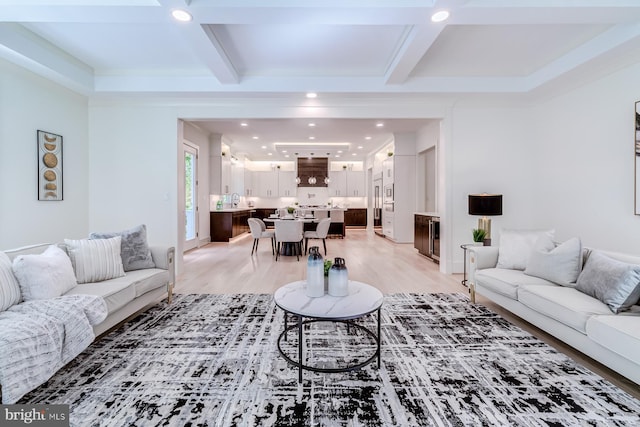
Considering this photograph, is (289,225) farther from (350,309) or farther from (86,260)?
(350,309)

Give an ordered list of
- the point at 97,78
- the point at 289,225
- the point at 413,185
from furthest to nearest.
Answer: the point at 413,185, the point at 289,225, the point at 97,78

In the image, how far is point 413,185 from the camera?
26.6 feet

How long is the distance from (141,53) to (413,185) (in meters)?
6.60

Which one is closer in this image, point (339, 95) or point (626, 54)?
point (626, 54)

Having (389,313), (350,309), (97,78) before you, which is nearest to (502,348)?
(389,313)

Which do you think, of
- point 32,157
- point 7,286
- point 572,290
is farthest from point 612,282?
point 32,157

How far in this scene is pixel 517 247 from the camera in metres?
3.33

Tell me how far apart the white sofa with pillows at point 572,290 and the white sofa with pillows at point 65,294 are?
3491mm

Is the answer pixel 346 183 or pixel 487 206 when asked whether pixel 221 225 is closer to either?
pixel 346 183

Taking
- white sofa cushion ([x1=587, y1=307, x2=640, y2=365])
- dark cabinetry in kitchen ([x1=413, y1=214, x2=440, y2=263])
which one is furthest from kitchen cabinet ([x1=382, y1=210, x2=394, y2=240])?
white sofa cushion ([x1=587, y1=307, x2=640, y2=365])

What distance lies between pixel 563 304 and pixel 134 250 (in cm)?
401

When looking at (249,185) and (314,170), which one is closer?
(314,170)

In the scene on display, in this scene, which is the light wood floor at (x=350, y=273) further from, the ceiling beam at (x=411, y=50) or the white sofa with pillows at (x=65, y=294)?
the ceiling beam at (x=411, y=50)

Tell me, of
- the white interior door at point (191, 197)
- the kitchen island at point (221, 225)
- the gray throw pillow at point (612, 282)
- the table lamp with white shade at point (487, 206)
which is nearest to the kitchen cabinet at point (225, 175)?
the kitchen island at point (221, 225)
